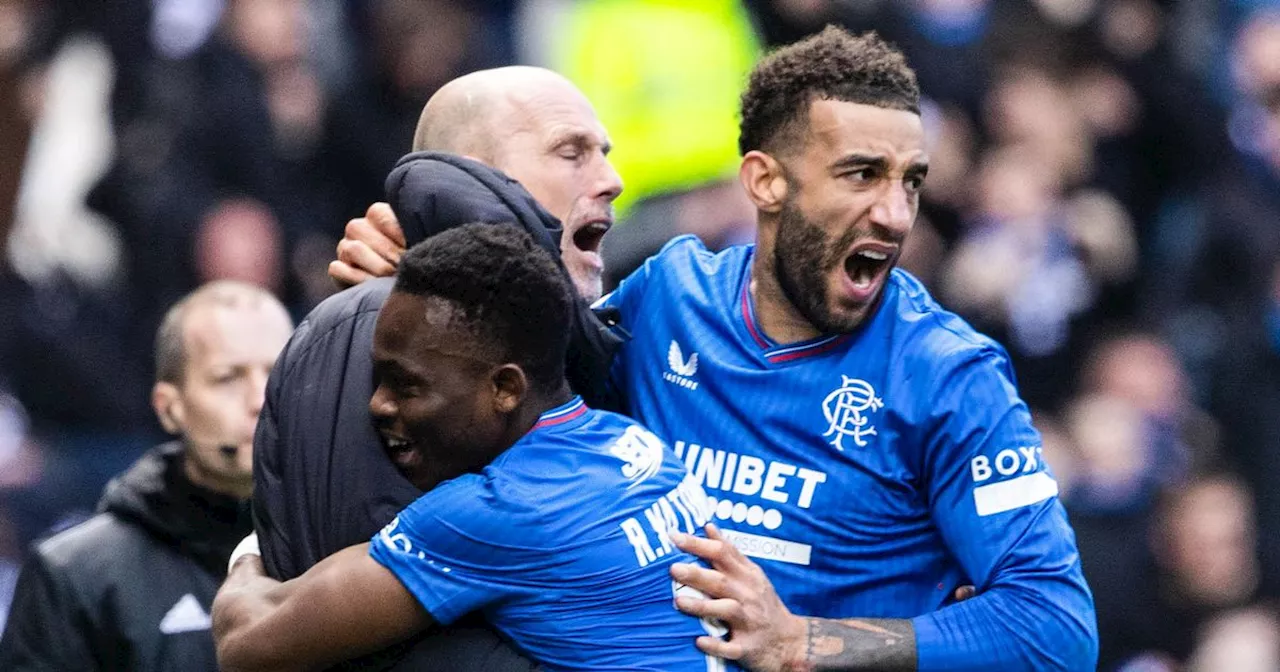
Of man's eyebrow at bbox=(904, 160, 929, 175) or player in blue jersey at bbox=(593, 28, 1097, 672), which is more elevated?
man's eyebrow at bbox=(904, 160, 929, 175)

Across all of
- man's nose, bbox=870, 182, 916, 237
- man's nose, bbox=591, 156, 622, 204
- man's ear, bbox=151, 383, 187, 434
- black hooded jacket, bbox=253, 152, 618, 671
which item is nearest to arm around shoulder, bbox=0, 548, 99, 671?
man's ear, bbox=151, 383, 187, 434

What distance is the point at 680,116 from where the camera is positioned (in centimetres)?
834

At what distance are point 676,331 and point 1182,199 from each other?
5.48 metres

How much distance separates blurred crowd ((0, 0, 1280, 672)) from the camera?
298 inches

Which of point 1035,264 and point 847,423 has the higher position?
point 1035,264

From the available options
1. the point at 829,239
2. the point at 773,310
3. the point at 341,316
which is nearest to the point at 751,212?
the point at 773,310

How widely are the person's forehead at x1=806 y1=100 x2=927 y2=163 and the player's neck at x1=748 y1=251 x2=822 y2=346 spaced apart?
29cm

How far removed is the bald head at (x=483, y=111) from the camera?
408 cm

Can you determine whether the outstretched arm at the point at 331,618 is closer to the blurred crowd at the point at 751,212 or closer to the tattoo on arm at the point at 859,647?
the tattoo on arm at the point at 859,647

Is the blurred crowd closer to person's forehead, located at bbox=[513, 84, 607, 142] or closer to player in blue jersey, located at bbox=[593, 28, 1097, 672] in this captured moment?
person's forehead, located at bbox=[513, 84, 607, 142]

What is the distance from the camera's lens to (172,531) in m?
5.20

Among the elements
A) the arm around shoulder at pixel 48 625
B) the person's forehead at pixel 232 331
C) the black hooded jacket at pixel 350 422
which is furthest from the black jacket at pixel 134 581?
the black hooded jacket at pixel 350 422

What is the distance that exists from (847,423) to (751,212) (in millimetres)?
4329

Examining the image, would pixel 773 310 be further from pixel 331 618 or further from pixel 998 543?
pixel 331 618
